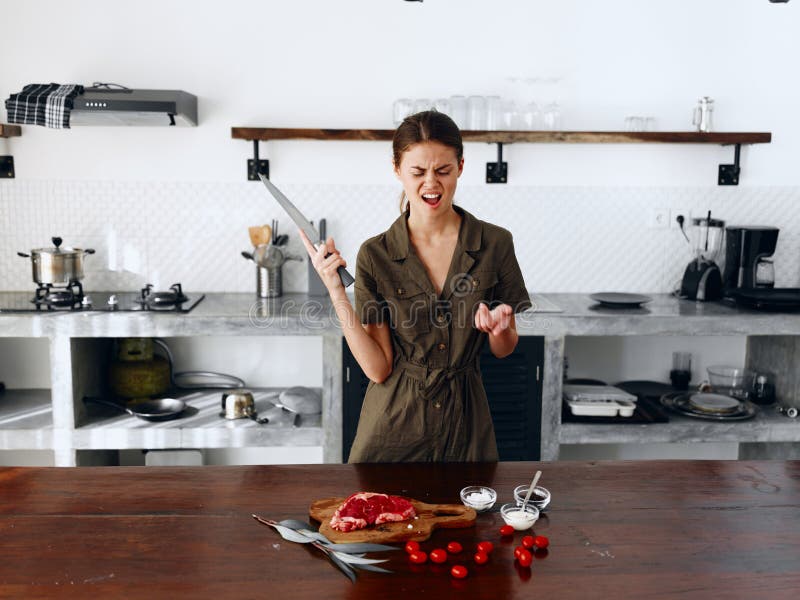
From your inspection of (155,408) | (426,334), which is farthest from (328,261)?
(155,408)

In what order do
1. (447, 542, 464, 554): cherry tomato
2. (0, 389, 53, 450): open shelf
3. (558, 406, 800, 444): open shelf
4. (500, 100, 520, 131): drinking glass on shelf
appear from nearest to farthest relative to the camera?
(447, 542, 464, 554): cherry tomato, (0, 389, 53, 450): open shelf, (558, 406, 800, 444): open shelf, (500, 100, 520, 131): drinking glass on shelf

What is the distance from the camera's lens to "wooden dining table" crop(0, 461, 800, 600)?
1539mm

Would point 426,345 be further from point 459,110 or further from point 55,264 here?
point 55,264

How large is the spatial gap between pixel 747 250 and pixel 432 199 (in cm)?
243

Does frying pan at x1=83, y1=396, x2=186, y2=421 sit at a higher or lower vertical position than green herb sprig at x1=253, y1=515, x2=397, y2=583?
lower

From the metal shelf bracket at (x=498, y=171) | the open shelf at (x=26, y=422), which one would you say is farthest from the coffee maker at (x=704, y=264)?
the open shelf at (x=26, y=422)

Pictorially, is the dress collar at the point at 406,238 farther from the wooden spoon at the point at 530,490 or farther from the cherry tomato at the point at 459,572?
the cherry tomato at the point at 459,572

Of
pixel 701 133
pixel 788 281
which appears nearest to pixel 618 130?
pixel 701 133

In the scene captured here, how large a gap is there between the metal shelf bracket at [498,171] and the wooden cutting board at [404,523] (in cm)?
259

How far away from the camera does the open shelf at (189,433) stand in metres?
3.59

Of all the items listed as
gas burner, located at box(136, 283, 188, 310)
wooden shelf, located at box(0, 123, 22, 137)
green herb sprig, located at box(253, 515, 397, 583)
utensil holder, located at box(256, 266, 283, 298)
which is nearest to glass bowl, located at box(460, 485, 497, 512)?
→ green herb sprig, located at box(253, 515, 397, 583)

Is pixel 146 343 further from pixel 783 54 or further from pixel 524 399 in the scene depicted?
pixel 783 54

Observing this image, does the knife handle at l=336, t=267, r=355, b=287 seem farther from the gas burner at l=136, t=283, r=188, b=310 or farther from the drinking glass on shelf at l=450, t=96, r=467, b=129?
the drinking glass on shelf at l=450, t=96, r=467, b=129

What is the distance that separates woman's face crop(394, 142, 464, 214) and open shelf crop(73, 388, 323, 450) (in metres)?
1.67
